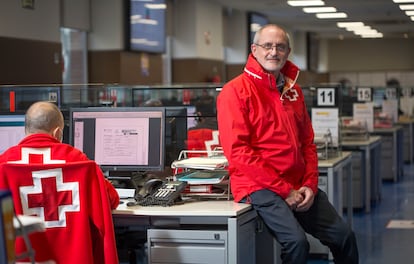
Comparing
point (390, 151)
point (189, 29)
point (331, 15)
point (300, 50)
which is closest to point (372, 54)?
point (300, 50)

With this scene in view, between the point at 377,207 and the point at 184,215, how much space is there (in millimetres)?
6034

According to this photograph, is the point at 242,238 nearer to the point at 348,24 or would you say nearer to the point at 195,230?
the point at 195,230

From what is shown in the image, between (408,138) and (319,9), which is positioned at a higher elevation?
(319,9)

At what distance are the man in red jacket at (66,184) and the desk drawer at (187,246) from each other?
11.7 inches

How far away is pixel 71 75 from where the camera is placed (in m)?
12.3

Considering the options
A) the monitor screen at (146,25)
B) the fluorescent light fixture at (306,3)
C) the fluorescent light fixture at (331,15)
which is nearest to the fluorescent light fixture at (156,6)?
the monitor screen at (146,25)

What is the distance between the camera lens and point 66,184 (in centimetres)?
348

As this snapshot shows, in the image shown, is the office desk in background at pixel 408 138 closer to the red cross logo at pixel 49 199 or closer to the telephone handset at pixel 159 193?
the telephone handset at pixel 159 193

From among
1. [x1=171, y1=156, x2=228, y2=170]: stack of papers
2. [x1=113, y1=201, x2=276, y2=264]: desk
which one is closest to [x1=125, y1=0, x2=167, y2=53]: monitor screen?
[x1=171, y1=156, x2=228, y2=170]: stack of papers

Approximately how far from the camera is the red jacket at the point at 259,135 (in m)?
3.85

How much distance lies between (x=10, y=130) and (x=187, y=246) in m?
1.30

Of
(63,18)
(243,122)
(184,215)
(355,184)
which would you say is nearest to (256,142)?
(243,122)

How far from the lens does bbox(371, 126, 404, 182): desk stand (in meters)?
11.6

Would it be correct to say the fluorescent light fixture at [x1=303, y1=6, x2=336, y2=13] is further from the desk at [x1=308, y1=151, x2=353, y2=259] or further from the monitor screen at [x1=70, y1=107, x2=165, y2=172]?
the monitor screen at [x1=70, y1=107, x2=165, y2=172]
